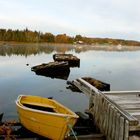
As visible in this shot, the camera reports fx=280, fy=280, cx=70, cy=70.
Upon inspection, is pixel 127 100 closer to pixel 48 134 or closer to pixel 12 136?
pixel 48 134

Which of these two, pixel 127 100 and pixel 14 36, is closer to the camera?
pixel 127 100

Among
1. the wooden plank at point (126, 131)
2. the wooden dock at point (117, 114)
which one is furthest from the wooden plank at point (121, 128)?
the wooden plank at point (126, 131)

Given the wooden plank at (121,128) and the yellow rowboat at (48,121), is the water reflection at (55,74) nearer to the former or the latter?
the yellow rowboat at (48,121)

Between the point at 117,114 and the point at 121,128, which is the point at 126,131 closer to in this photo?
the point at 121,128

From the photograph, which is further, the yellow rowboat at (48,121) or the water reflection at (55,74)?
the water reflection at (55,74)

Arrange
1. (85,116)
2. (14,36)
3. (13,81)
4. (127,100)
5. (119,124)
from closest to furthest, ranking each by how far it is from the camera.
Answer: (119,124)
(127,100)
(85,116)
(13,81)
(14,36)

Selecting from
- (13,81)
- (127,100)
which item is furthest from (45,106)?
(13,81)

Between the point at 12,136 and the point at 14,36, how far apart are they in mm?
162801

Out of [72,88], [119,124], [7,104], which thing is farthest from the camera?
[72,88]

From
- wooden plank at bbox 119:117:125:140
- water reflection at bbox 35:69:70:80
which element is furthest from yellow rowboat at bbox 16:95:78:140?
water reflection at bbox 35:69:70:80

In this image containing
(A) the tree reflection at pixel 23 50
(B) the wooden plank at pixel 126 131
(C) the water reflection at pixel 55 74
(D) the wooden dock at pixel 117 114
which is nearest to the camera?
(B) the wooden plank at pixel 126 131

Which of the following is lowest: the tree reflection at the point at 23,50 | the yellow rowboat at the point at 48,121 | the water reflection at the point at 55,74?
the tree reflection at the point at 23,50

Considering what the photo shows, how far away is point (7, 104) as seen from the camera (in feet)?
59.9

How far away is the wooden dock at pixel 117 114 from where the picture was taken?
26.5ft
